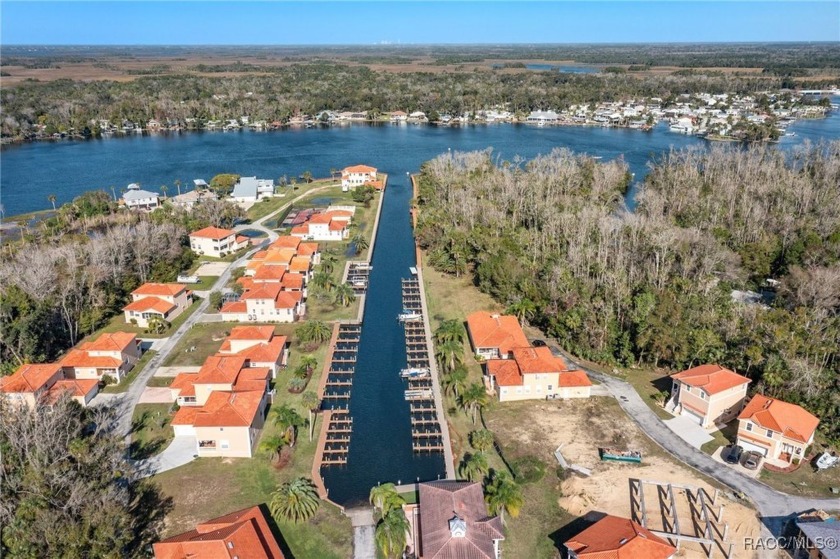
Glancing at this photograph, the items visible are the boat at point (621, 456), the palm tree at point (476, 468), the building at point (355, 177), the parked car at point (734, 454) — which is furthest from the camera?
the building at point (355, 177)

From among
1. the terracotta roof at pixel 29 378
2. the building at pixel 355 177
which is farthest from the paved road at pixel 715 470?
the building at pixel 355 177

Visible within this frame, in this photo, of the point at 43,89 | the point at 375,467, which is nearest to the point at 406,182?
the point at 375,467

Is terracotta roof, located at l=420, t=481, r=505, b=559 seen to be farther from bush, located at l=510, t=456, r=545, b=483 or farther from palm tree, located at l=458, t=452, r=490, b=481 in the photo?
bush, located at l=510, t=456, r=545, b=483

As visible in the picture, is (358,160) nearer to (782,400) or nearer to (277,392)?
(277,392)

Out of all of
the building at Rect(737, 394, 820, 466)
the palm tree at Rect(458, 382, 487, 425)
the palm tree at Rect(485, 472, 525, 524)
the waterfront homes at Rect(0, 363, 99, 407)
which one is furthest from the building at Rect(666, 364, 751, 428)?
the waterfront homes at Rect(0, 363, 99, 407)

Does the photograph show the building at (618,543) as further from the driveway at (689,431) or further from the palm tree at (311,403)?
the palm tree at (311,403)
